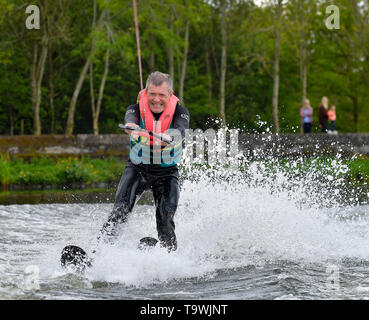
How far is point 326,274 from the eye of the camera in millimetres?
7246

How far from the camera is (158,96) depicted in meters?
7.21

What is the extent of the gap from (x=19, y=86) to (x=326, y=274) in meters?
33.2

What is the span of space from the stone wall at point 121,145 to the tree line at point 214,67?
7143mm

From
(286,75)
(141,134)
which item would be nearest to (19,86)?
(286,75)

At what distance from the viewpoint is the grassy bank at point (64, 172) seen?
19.3m

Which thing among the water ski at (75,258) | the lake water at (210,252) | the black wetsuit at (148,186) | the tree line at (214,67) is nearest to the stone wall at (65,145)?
the tree line at (214,67)

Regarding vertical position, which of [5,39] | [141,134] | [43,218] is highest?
[5,39]

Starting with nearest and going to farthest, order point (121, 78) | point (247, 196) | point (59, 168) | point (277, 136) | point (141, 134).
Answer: point (141, 134) → point (247, 196) → point (59, 168) → point (277, 136) → point (121, 78)

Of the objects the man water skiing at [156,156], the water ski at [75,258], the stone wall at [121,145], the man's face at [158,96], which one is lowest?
the water ski at [75,258]

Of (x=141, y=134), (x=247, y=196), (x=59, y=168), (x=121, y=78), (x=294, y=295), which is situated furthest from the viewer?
(x=121, y=78)

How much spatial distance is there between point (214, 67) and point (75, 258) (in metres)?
40.8

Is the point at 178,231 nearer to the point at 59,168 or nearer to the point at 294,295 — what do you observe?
the point at 294,295

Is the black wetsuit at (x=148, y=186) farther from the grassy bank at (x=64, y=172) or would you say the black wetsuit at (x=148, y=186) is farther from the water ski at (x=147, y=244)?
the grassy bank at (x=64, y=172)

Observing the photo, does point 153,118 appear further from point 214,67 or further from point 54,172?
point 214,67
